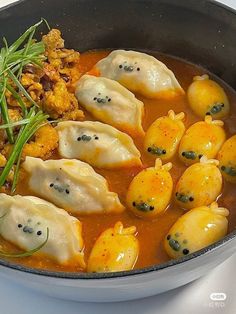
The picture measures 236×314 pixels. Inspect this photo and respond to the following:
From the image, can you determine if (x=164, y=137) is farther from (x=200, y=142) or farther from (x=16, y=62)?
(x=16, y=62)

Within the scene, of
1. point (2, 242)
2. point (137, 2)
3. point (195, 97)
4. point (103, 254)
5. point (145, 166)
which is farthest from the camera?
point (137, 2)

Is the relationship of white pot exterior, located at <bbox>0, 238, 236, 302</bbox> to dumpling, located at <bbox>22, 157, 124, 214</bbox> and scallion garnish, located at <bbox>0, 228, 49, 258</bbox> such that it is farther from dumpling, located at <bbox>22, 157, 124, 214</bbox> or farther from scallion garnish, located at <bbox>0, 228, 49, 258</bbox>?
dumpling, located at <bbox>22, 157, 124, 214</bbox>

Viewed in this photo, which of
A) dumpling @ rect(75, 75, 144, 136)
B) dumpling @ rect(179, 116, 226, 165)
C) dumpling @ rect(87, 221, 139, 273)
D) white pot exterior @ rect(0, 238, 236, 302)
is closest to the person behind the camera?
white pot exterior @ rect(0, 238, 236, 302)

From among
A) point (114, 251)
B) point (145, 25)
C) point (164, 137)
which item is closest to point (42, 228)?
point (114, 251)

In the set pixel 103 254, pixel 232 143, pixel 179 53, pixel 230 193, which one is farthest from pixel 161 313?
pixel 179 53

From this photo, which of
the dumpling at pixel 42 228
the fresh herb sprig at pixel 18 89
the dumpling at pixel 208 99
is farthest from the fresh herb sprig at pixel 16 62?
the dumpling at pixel 208 99

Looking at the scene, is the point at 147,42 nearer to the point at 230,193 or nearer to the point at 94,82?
the point at 94,82

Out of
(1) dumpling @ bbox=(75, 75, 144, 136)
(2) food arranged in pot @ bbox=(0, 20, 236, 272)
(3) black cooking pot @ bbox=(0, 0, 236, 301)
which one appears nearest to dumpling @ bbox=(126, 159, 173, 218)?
(2) food arranged in pot @ bbox=(0, 20, 236, 272)

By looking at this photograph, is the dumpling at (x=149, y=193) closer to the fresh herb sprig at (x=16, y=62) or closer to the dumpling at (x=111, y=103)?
the dumpling at (x=111, y=103)
